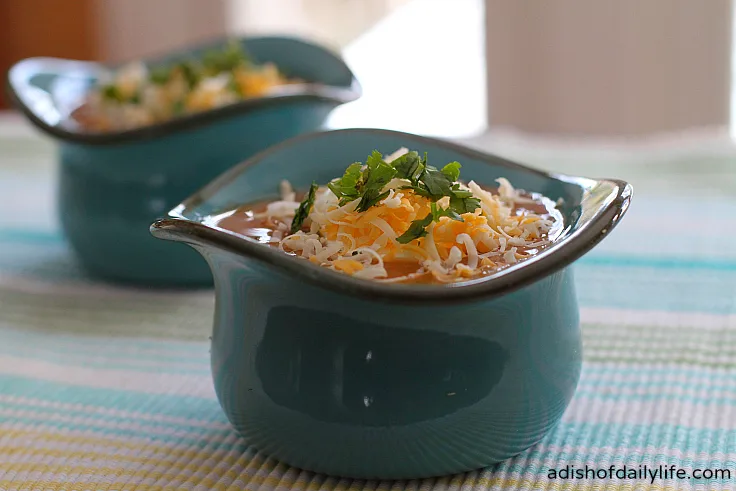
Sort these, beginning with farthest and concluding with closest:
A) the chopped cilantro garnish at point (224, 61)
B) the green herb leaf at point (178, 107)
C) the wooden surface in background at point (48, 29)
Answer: the wooden surface in background at point (48, 29), the chopped cilantro garnish at point (224, 61), the green herb leaf at point (178, 107)

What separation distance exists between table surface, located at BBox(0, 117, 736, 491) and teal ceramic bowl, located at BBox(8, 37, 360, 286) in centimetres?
4

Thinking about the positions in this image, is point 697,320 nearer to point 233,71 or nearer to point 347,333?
point 347,333

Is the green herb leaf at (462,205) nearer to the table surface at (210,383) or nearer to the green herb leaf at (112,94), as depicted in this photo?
the table surface at (210,383)

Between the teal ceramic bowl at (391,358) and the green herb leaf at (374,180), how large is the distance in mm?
111

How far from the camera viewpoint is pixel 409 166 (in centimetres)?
81

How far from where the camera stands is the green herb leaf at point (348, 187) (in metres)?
0.81

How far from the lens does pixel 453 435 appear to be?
73 cm

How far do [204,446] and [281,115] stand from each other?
56 cm

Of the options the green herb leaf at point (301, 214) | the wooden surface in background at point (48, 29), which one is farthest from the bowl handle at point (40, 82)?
the wooden surface in background at point (48, 29)

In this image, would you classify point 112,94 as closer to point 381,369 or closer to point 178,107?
point 178,107

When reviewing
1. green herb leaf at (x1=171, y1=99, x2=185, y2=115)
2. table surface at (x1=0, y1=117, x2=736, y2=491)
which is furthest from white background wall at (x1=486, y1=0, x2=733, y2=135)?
green herb leaf at (x1=171, y1=99, x2=185, y2=115)

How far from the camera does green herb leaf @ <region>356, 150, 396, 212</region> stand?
2.59 feet

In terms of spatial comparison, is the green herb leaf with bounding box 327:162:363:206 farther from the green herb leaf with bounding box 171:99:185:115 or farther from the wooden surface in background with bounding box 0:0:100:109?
the wooden surface in background with bounding box 0:0:100:109

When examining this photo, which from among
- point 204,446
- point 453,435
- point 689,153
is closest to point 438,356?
point 453,435
